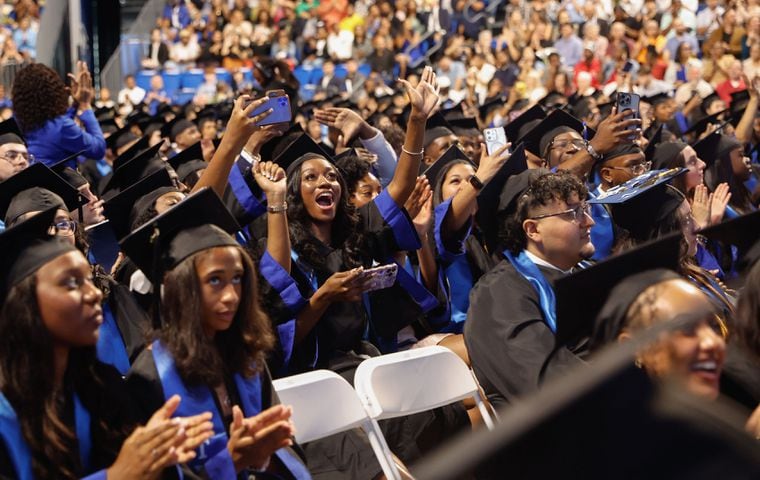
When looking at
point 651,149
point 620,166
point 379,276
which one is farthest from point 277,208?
point 651,149

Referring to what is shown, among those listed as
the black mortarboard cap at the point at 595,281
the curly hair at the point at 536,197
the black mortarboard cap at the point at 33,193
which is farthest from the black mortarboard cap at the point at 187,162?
the black mortarboard cap at the point at 595,281

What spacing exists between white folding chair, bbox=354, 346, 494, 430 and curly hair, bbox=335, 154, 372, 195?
5.41ft

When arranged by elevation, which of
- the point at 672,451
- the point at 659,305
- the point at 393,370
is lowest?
the point at 393,370

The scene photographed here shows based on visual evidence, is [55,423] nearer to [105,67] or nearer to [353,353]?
[353,353]

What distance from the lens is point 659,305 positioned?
7.91 ft

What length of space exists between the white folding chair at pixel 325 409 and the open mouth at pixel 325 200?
4.19 ft

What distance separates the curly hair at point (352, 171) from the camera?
5480 mm

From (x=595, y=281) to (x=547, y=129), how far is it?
13.0 feet

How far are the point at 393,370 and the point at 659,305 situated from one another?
1572 mm

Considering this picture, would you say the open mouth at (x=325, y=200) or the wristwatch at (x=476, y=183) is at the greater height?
the wristwatch at (x=476, y=183)

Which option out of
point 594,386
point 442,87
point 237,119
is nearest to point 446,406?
point 237,119

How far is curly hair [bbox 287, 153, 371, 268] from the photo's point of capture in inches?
183

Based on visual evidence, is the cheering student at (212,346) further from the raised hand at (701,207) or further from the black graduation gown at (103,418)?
the raised hand at (701,207)

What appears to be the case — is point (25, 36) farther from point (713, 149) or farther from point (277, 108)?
point (277, 108)
